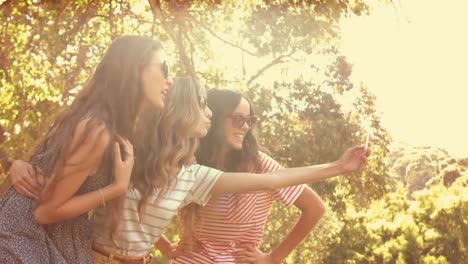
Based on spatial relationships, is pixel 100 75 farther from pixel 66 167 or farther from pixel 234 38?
pixel 234 38

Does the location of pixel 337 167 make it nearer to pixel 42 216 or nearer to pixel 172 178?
pixel 172 178

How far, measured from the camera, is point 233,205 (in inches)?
146

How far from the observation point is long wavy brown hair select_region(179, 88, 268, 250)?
3.85 meters

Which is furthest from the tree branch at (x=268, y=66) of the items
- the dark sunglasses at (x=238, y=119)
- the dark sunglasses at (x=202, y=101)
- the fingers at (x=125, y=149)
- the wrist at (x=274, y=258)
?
the fingers at (x=125, y=149)

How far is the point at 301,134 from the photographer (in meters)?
18.0

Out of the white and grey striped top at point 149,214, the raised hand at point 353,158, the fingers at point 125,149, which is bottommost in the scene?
the white and grey striped top at point 149,214

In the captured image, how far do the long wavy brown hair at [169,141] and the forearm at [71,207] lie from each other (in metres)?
0.34

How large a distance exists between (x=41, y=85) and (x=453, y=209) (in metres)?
23.1

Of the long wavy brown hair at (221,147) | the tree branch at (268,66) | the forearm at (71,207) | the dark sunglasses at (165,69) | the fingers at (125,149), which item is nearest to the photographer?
the forearm at (71,207)

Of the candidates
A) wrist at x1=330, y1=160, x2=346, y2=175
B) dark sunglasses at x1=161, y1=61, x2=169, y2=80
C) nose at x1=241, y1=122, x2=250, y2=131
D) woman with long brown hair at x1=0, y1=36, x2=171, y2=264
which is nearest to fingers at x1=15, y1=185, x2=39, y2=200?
woman with long brown hair at x1=0, y1=36, x2=171, y2=264

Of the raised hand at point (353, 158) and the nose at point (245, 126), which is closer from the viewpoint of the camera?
the raised hand at point (353, 158)

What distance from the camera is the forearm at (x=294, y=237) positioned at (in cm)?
409

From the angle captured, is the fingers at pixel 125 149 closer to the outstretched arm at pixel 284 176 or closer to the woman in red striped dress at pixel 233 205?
the outstretched arm at pixel 284 176

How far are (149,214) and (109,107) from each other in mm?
485
